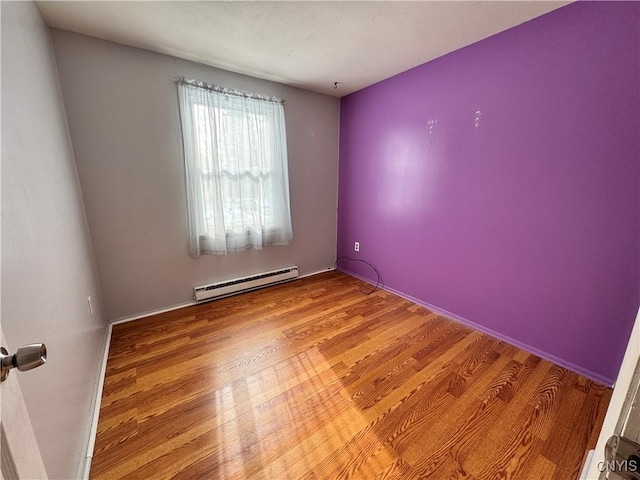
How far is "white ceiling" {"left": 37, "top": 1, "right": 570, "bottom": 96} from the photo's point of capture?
1490 mm

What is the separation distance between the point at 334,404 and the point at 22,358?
53.0 inches

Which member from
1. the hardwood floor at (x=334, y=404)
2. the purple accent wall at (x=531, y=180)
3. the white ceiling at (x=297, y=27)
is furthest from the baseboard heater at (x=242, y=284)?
the white ceiling at (x=297, y=27)

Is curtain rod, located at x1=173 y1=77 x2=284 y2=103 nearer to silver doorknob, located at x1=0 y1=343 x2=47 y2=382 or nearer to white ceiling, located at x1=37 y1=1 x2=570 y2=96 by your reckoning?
white ceiling, located at x1=37 y1=1 x2=570 y2=96

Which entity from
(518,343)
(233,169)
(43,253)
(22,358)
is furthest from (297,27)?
(518,343)

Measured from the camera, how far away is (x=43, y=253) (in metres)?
1.00

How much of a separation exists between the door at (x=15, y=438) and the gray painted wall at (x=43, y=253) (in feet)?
0.15

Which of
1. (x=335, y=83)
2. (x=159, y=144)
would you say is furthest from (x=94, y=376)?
(x=335, y=83)

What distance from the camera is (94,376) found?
1487 mm

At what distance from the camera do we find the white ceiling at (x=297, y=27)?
1.49m

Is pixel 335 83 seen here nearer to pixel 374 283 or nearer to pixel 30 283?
pixel 374 283

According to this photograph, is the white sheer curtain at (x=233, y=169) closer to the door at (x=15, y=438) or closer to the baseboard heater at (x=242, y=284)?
the baseboard heater at (x=242, y=284)

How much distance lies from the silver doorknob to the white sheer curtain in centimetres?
196

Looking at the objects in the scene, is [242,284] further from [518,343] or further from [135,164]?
[518,343]

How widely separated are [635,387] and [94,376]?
2.18 metres
